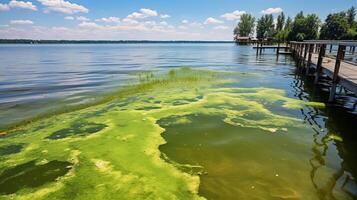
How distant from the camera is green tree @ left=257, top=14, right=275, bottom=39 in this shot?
354ft

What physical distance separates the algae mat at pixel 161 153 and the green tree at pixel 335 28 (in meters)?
91.6

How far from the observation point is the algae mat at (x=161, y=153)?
14.3 feet

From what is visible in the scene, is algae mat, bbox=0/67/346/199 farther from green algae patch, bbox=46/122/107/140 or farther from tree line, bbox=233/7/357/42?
tree line, bbox=233/7/357/42

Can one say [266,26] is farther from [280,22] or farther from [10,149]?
[10,149]

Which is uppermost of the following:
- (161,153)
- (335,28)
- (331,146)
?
(335,28)

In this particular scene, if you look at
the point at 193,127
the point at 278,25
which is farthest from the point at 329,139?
the point at 278,25

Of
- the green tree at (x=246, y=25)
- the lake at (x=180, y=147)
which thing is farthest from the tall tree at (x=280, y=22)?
the lake at (x=180, y=147)

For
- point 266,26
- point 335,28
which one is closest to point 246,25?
point 266,26

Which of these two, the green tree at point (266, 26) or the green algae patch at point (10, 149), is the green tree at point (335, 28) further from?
the green algae patch at point (10, 149)

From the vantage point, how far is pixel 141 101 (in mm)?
10844

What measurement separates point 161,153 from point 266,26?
112 m

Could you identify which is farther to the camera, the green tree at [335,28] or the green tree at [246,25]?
the green tree at [246,25]

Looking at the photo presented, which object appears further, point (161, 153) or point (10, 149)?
point (10, 149)

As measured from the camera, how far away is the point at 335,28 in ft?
285
